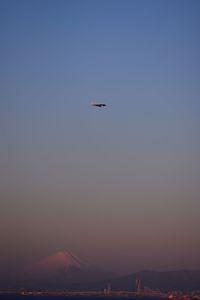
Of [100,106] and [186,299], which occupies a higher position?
[100,106]

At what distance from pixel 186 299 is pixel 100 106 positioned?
113513mm

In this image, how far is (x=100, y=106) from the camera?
93.5 m

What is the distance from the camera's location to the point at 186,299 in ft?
628

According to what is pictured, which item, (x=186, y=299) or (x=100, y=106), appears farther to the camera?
(x=186, y=299)
